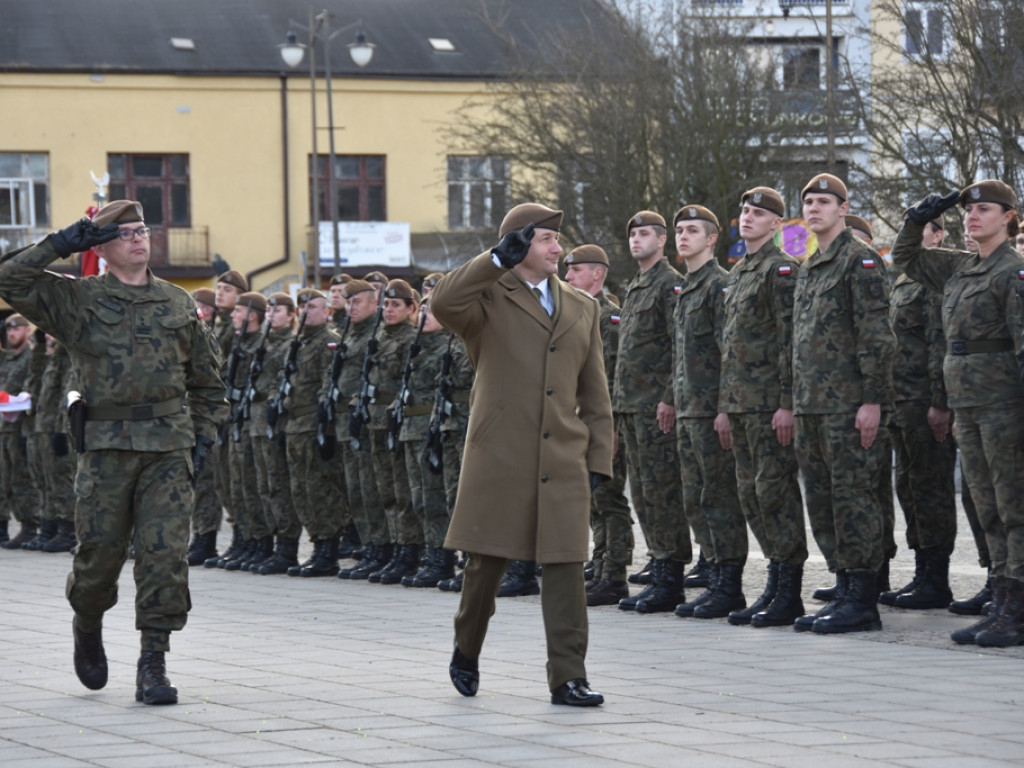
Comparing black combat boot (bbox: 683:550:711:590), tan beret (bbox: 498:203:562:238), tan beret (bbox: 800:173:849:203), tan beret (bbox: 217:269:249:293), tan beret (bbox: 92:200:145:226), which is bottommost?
black combat boot (bbox: 683:550:711:590)

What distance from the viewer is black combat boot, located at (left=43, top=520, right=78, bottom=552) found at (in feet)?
58.9

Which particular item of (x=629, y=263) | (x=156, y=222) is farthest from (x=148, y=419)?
(x=156, y=222)

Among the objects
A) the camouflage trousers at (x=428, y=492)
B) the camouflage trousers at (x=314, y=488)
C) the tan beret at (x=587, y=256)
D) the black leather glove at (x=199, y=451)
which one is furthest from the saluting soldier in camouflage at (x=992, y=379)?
the camouflage trousers at (x=314, y=488)

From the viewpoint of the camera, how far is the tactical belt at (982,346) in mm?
9586

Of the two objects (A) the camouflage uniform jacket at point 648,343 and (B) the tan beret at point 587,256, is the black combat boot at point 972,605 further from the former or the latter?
(B) the tan beret at point 587,256

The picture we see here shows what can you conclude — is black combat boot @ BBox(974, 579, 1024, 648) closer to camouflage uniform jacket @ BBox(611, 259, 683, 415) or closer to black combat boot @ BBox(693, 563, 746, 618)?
black combat boot @ BBox(693, 563, 746, 618)

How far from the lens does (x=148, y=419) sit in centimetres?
822

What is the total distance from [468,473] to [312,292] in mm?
7254

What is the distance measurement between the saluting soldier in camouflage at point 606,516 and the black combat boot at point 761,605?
1468 millimetres

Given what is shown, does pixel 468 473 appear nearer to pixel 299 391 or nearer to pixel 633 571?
pixel 633 571

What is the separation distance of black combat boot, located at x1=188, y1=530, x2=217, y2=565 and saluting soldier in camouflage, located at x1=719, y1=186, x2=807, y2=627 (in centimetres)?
660

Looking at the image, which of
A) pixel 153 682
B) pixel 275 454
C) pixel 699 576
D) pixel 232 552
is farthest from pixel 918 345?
pixel 232 552

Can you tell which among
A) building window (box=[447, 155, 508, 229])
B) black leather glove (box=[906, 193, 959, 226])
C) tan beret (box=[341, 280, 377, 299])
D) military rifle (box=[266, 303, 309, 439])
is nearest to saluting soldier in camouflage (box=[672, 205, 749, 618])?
black leather glove (box=[906, 193, 959, 226])

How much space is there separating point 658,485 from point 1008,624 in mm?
2869
